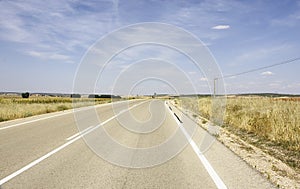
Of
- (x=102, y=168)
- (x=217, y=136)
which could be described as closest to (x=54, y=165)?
(x=102, y=168)

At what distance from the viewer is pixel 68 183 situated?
5797mm

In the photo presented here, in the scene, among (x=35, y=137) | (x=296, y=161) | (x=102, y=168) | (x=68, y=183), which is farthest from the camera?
(x=35, y=137)

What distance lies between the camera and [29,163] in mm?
7375

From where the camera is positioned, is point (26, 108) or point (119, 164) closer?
point (119, 164)

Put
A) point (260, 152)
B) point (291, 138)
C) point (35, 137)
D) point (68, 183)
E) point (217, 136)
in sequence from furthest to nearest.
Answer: point (217, 136)
point (35, 137)
point (291, 138)
point (260, 152)
point (68, 183)

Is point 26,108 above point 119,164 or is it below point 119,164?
above

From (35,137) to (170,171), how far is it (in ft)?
22.1

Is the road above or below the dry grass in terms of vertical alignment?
below

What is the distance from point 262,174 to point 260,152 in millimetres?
2757

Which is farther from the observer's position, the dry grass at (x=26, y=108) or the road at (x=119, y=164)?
the dry grass at (x=26, y=108)

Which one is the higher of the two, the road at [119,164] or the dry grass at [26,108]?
the dry grass at [26,108]

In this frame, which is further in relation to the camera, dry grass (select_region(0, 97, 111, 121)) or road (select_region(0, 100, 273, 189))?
dry grass (select_region(0, 97, 111, 121))

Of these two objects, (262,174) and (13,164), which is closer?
(262,174)

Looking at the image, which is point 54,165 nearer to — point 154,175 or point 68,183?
point 68,183
